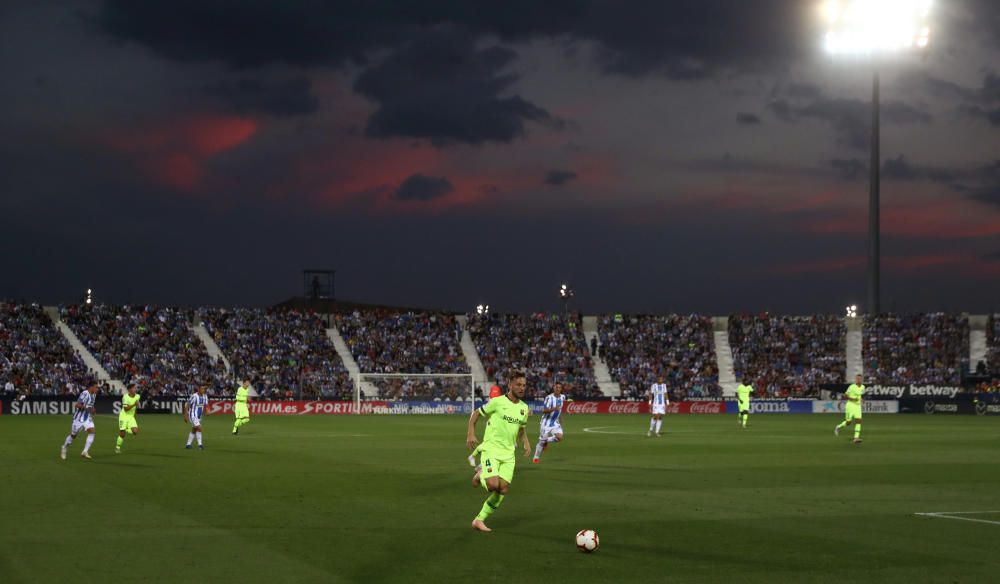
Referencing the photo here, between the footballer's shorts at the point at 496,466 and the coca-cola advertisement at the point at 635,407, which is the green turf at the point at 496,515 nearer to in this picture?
the footballer's shorts at the point at 496,466

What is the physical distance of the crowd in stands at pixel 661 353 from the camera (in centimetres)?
8031

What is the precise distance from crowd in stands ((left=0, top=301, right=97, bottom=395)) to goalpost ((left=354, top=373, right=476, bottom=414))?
690 inches

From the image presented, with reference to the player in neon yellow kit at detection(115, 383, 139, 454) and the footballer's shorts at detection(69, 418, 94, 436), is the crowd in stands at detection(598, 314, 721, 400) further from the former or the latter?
the footballer's shorts at detection(69, 418, 94, 436)

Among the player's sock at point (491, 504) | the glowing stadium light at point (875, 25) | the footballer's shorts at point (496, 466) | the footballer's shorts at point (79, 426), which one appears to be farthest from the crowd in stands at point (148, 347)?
the footballer's shorts at point (496, 466)

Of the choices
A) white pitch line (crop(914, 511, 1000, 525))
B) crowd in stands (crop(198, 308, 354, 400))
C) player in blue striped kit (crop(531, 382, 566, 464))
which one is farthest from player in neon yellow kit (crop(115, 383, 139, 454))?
crowd in stands (crop(198, 308, 354, 400))

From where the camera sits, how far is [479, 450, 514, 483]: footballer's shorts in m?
15.2

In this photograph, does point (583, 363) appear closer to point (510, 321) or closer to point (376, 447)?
point (510, 321)

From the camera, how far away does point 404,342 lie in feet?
268

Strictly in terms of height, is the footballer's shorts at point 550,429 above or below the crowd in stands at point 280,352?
below

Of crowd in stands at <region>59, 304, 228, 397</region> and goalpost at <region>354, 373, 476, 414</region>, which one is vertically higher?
crowd in stands at <region>59, 304, 228, 397</region>

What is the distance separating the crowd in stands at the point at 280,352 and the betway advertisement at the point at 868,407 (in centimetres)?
3158

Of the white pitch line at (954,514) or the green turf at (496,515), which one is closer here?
the green turf at (496,515)

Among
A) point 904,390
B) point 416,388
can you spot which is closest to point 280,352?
point 416,388

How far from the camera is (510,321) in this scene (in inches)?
3410
